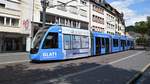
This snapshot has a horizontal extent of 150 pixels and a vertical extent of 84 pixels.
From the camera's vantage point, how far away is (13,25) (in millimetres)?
39062

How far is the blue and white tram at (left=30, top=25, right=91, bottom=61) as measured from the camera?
690 inches

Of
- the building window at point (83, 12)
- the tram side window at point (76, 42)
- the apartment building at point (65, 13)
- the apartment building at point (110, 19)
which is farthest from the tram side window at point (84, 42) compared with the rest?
the apartment building at point (110, 19)

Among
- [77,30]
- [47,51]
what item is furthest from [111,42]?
[47,51]

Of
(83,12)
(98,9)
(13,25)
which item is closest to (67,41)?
(13,25)

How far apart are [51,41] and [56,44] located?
1.73 ft

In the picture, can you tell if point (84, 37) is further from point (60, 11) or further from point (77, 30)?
point (60, 11)

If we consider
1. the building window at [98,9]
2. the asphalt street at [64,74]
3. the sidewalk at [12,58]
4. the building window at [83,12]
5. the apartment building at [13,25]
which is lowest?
the asphalt street at [64,74]

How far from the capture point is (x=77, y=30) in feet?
71.6

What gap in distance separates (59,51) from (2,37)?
71.0 ft

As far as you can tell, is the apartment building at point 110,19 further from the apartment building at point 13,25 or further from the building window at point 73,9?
the apartment building at point 13,25

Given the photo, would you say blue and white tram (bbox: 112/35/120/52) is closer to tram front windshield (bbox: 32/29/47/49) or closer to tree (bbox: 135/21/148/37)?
tram front windshield (bbox: 32/29/47/49)

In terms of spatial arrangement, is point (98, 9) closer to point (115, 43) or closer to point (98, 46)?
point (115, 43)

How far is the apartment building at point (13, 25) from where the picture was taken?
123ft

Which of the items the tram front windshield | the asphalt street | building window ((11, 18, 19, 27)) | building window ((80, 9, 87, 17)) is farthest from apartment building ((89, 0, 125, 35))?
the asphalt street
